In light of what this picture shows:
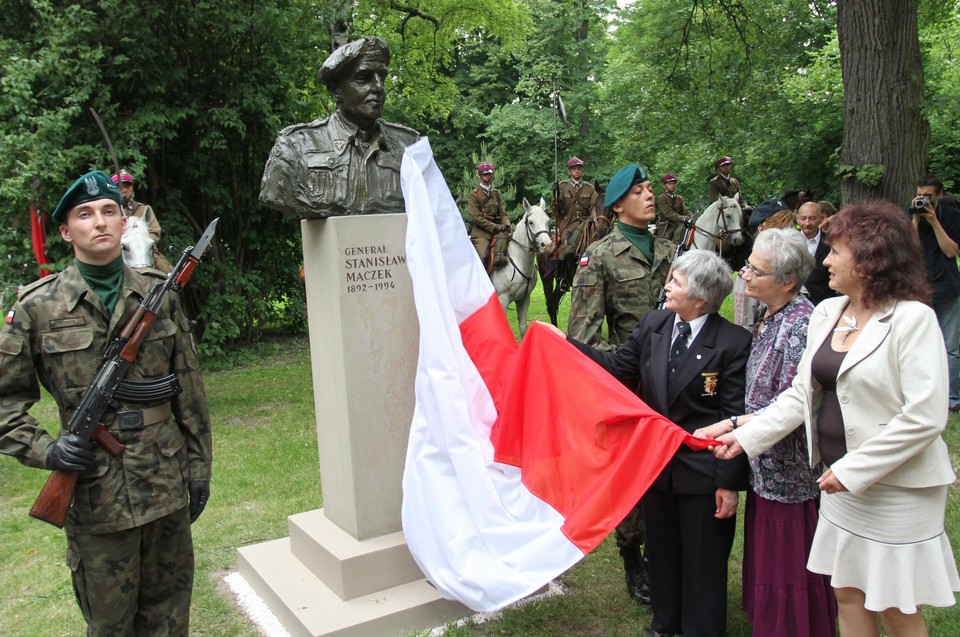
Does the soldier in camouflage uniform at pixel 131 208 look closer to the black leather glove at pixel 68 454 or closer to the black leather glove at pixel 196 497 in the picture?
the black leather glove at pixel 196 497

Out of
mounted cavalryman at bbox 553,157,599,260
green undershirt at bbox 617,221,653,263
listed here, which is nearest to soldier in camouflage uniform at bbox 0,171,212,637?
green undershirt at bbox 617,221,653,263

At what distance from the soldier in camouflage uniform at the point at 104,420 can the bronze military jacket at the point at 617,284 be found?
2169mm

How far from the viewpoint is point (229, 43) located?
11844 mm

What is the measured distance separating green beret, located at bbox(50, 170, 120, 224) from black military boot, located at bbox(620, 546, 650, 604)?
3.23 metres

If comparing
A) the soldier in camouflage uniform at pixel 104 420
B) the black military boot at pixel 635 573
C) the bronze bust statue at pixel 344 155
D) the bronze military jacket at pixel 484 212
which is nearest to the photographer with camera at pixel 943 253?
the black military boot at pixel 635 573

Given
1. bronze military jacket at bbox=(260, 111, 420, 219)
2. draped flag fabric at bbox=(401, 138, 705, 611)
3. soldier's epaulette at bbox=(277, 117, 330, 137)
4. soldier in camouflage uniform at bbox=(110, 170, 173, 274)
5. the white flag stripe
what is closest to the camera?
draped flag fabric at bbox=(401, 138, 705, 611)

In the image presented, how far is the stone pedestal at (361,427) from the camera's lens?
4.00 m

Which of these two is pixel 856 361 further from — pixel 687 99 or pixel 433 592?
pixel 687 99

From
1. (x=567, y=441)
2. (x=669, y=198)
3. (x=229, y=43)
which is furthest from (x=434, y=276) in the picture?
(x=669, y=198)

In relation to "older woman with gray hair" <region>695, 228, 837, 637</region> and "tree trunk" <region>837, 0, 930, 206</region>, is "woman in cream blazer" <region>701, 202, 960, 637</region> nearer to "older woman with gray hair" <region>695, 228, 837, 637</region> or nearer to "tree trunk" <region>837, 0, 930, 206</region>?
"older woman with gray hair" <region>695, 228, 837, 637</region>

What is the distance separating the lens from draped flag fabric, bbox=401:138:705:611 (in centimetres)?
341

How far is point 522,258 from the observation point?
1221 cm

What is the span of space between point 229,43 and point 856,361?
458 inches

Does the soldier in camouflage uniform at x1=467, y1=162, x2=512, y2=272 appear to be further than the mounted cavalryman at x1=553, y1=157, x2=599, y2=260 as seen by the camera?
No
